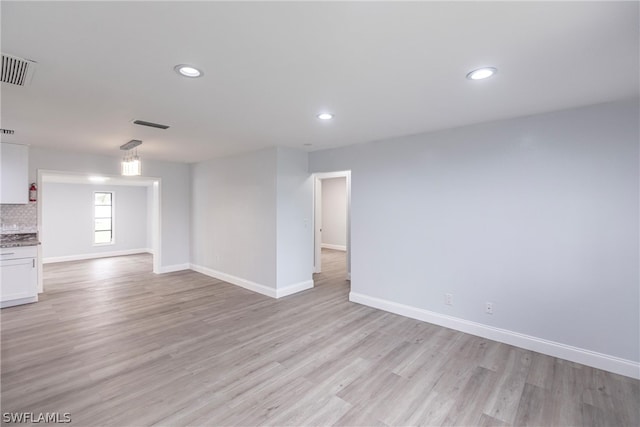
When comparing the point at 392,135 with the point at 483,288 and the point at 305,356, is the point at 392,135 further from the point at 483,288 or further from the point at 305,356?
the point at 305,356

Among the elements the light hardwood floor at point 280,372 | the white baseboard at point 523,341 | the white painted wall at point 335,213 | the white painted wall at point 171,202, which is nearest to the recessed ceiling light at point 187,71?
the light hardwood floor at point 280,372

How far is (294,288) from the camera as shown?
5.03 meters

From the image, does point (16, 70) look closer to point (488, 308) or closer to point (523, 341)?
point (488, 308)

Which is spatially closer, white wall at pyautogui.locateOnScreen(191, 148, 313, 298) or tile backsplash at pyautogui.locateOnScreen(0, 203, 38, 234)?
tile backsplash at pyautogui.locateOnScreen(0, 203, 38, 234)

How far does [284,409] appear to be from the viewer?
2.19m

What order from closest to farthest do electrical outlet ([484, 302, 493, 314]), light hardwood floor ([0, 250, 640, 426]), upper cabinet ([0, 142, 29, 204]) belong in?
light hardwood floor ([0, 250, 640, 426]) → electrical outlet ([484, 302, 493, 314]) → upper cabinet ([0, 142, 29, 204])

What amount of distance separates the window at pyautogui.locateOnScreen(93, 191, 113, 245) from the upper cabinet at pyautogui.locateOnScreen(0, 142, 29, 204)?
4.34 metres

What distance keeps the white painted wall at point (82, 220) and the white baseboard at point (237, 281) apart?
3.82m

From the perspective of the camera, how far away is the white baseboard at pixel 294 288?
188 inches

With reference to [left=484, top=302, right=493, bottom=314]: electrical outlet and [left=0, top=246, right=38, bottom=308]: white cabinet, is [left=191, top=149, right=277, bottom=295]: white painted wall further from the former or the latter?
[left=484, top=302, right=493, bottom=314]: electrical outlet

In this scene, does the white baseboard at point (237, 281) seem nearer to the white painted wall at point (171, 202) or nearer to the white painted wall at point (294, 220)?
the white painted wall at point (294, 220)

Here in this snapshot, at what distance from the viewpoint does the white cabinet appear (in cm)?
422

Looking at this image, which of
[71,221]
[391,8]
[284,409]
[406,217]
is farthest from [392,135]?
[71,221]

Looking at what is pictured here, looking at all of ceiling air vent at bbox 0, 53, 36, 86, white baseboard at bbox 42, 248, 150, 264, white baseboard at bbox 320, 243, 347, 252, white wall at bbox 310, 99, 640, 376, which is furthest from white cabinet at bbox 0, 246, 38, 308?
white baseboard at bbox 320, 243, 347, 252
